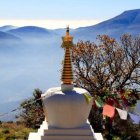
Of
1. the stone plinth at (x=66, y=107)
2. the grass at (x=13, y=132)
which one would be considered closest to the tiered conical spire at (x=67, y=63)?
the stone plinth at (x=66, y=107)

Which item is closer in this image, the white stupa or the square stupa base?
the white stupa

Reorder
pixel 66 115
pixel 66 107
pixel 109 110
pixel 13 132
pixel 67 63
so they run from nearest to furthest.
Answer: pixel 66 107
pixel 66 115
pixel 67 63
pixel 109 110
pixel 13 132

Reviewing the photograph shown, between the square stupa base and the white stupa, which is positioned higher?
the white stupa

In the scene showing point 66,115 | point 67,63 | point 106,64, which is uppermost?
point 67,63

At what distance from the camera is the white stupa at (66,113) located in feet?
46.3

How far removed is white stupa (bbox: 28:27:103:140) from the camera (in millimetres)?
14102

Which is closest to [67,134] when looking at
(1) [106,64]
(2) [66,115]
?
(2) [66,115]

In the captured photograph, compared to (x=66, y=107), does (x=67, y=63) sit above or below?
above

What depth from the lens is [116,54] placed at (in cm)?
3384

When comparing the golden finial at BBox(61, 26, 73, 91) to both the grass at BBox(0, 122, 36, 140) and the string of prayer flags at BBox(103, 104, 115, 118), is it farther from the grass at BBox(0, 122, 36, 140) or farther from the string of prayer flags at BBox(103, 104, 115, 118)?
the grass at BBox(0, 122, 36, 140)

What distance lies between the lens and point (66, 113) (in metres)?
14.1

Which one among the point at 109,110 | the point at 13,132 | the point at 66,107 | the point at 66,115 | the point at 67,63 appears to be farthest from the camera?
the point at 13,132

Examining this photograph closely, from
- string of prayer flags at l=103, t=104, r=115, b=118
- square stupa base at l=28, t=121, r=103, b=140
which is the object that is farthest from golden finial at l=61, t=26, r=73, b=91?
string of prayer flags at l=103, t=104, r=115, b=118

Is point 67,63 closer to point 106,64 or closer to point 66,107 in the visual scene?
point 66,107
